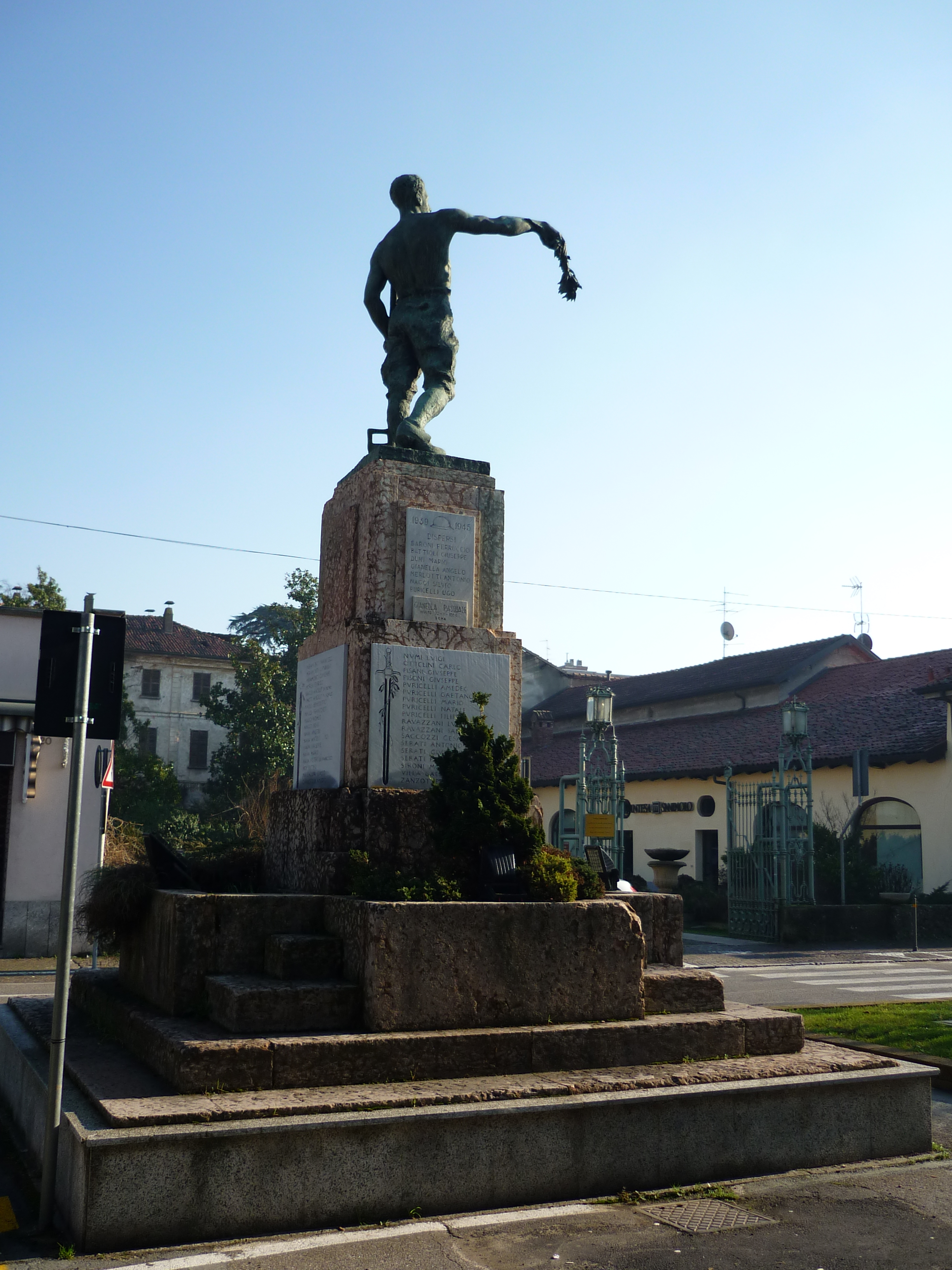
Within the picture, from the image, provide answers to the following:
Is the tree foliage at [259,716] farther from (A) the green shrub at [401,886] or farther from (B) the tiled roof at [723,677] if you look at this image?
(A) the green shrub at [401,886]

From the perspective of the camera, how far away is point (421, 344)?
7.95 meters

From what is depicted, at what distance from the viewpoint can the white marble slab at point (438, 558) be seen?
7.21 m

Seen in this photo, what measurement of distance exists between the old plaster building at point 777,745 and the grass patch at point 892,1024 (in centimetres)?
1363

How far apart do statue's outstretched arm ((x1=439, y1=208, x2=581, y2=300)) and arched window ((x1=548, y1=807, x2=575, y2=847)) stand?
21.3m

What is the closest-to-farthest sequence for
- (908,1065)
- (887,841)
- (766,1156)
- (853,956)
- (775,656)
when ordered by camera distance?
(766,1156) → (908,1065) → (853,956) → (887,841) → (775,656)

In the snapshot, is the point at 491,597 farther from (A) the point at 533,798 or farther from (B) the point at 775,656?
(B) the point at 775,656

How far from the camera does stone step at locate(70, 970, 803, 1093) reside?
4.98m

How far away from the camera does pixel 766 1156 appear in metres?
5.41

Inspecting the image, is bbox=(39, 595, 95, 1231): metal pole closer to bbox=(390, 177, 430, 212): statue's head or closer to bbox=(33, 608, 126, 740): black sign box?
bbox=(33, 608, 126, 740): black sign box

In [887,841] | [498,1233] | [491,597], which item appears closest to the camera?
[498,1233]

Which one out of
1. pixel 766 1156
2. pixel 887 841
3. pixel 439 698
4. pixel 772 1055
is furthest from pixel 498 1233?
pixel 887 841

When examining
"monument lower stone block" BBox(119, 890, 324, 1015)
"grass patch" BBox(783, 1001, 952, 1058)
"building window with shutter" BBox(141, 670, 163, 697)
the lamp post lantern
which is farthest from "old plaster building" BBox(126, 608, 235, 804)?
"monument lower stone block" BBox(119, 890, 324, 1015)

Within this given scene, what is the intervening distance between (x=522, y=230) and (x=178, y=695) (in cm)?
5071

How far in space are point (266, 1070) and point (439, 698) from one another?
262 centimetres
